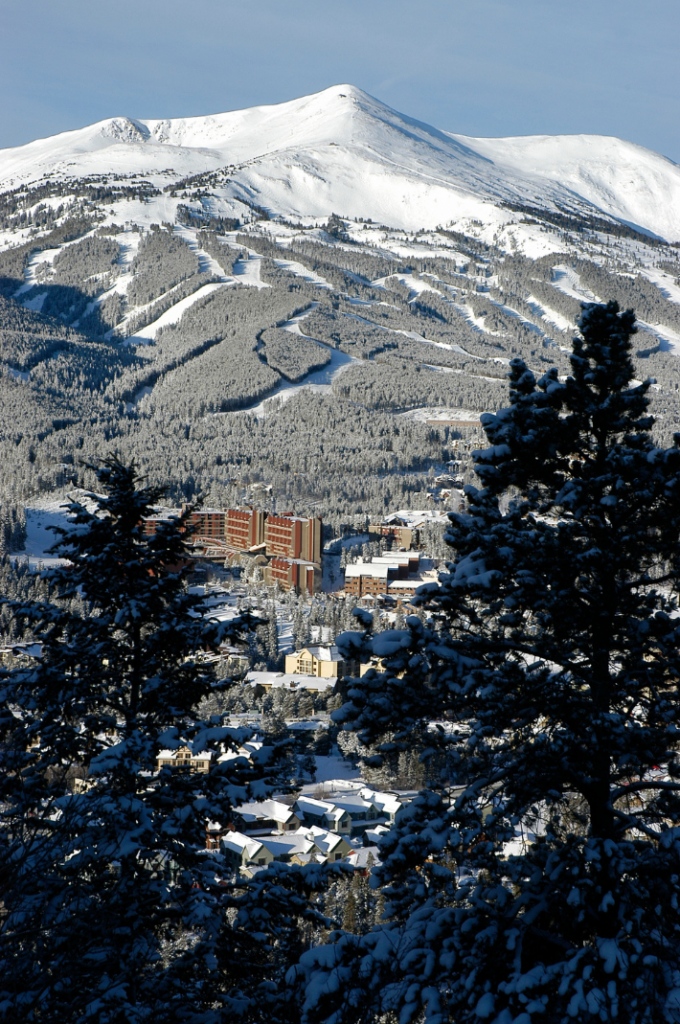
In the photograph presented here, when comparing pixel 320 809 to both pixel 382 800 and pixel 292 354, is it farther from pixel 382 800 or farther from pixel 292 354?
pixel 292 354

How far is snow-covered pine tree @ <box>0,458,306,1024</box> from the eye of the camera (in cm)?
770

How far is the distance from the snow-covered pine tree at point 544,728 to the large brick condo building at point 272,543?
66.1m

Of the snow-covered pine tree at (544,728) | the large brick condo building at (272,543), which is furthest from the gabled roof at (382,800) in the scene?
the large brick condo building at (272,543)

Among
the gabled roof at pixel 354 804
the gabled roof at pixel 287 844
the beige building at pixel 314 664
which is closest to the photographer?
the gabled roof at pixel 287 844

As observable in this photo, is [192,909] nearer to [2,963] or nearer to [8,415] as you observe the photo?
[2,963]

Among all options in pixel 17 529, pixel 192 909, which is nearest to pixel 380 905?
pixel 192 909

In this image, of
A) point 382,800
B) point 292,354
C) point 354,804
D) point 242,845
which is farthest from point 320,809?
point 292,354

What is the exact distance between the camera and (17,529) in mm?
80562

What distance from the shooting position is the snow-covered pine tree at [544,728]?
703 cm

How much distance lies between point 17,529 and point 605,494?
78.6 metres

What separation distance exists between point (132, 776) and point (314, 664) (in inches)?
1728

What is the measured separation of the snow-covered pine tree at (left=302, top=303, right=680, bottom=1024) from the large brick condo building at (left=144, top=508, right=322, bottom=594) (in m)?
66.1

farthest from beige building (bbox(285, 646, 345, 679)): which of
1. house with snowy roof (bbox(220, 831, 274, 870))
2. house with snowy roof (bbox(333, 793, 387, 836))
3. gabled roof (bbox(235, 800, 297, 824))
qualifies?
house with snowy roof (bbox(220, 831, 274, 870))

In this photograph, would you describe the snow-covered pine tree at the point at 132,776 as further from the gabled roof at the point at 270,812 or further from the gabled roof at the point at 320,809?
the gabled roof at the point at 320,809
